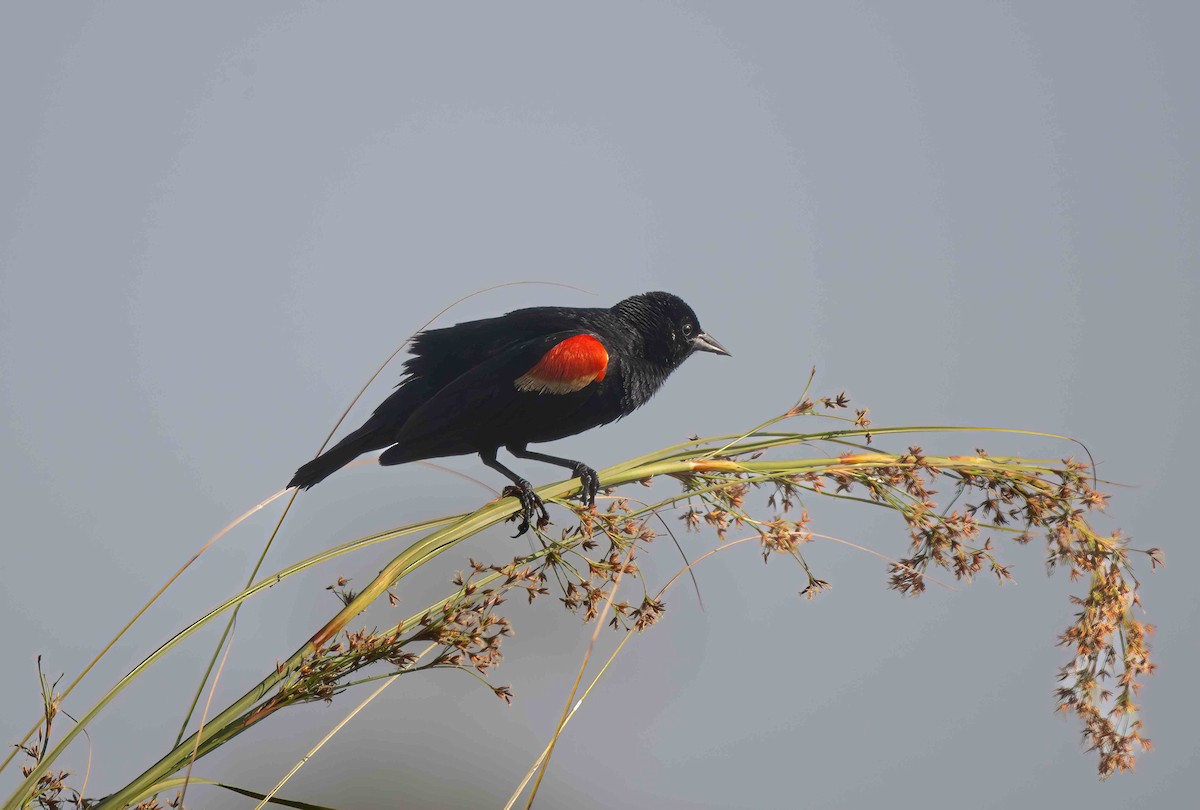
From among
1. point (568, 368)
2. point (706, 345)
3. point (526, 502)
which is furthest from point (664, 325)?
point (526, 502)

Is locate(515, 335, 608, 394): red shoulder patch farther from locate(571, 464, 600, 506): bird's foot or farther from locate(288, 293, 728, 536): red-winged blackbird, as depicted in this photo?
locate(571, 464, 600, 506): bird's foot

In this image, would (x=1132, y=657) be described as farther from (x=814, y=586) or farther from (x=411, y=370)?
(x=411, y=370)

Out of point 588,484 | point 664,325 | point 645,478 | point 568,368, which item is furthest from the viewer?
point 664,325

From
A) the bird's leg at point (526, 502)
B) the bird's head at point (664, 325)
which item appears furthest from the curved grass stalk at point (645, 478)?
the bird's head at point (664, 325)

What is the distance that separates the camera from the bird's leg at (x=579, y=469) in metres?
1.84

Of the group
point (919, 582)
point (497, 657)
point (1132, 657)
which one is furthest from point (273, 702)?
point (1132, 657)

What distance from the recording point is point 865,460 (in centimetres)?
163

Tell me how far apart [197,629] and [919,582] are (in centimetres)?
107

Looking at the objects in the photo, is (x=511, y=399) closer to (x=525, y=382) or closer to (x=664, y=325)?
(x=525, y=382)

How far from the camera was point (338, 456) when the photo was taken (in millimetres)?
1819

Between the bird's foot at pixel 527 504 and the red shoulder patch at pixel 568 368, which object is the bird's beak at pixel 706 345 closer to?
the red shoulder patch at pixel 568 368

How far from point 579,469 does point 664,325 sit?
1.71 feet

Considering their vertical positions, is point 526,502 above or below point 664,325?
below

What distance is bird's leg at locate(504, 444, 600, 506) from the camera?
1.84 m
